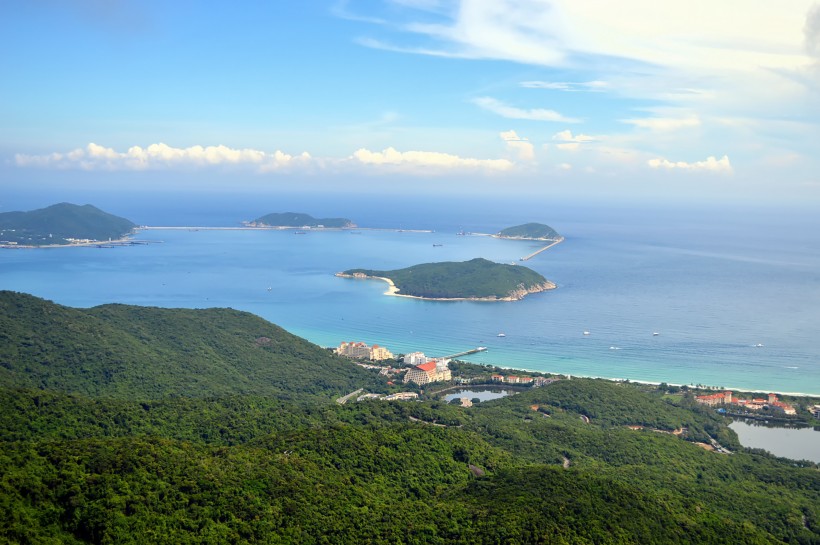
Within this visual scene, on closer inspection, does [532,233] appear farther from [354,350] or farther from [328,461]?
[328,461]

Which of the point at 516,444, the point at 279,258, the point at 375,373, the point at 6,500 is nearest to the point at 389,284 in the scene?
the point at 279,258

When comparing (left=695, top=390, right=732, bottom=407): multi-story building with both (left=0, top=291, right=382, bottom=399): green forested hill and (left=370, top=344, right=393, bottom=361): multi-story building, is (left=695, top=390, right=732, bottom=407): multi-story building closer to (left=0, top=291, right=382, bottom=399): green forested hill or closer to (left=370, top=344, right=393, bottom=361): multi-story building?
(left=0, top=291, right=382, bottom=399): green forested hill

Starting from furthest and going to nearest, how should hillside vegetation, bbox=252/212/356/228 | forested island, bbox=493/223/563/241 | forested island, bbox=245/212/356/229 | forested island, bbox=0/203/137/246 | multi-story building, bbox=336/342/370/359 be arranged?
hillside vegetation, bbox=252/212/356/228
forested island, bbox=245/212/356/229
forested island, bbox=493/223/563/241
forested island, bbox=0/203/137/246
multi-story building, bbox=336/342/370/359

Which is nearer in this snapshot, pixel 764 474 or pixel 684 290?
pixel 764 474

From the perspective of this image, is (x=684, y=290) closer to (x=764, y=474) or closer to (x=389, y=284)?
(x=389, y=284)

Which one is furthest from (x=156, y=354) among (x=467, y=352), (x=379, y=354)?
(x=467, y=352)

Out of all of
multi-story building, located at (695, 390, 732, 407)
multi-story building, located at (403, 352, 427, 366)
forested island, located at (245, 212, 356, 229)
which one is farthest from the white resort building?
forested island, located at (245, 212, 356, 229)

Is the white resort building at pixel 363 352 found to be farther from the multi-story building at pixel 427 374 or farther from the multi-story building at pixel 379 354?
the multi-story building at pixel 427 374
